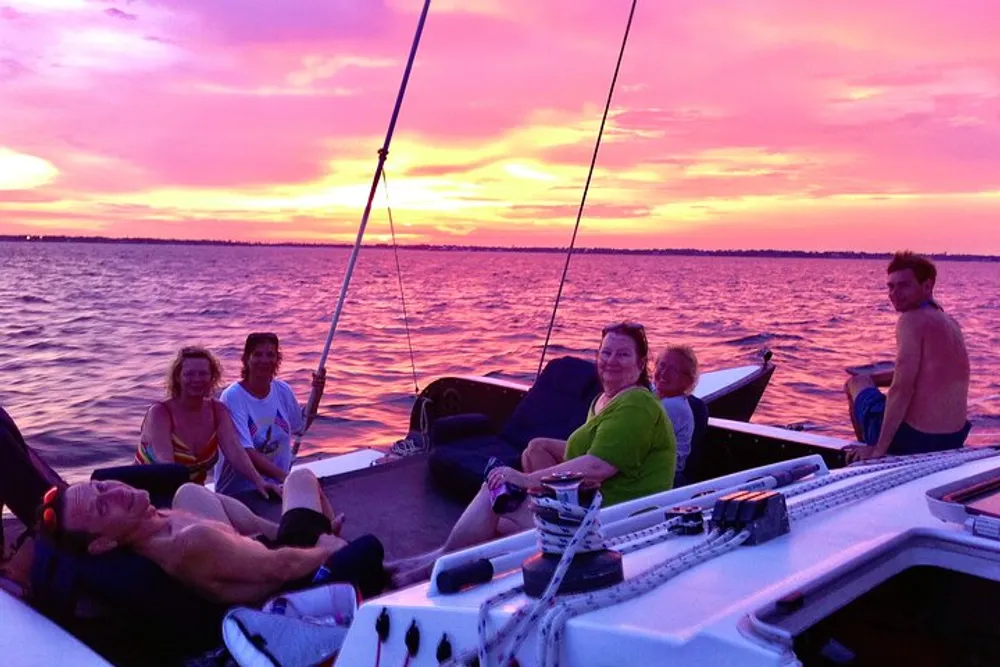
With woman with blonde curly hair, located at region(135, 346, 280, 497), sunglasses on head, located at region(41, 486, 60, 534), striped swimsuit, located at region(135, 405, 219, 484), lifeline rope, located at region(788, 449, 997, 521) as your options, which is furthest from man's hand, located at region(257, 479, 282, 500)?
lifeline rope, located at region(788, 449, 997, 521)

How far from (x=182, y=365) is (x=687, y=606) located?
137 inches

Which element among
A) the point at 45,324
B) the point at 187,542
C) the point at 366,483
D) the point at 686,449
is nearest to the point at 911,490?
the point at 686,449

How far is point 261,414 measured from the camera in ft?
16.9

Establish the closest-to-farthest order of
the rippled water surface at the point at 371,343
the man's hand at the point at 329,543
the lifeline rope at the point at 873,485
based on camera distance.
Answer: the lifeline rope at the point at 873,485 → the man's hand at the point at 329,543 → the rippled water surface at the point at 371,343

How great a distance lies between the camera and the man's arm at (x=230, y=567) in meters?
2.96

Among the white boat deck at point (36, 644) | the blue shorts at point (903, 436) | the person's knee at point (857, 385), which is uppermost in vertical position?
the person's knee at point (857, 385)

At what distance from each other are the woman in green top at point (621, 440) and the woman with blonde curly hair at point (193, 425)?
162 cm

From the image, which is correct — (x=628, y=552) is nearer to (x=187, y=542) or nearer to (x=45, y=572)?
(x=187, y=542)

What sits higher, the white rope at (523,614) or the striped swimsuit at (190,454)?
the white rope at (523,614)

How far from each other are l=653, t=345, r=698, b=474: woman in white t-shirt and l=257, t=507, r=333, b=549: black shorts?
1678mm

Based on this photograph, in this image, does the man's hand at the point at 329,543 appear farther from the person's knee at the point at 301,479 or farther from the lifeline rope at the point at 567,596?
the lifeline rope at the point at 567,596

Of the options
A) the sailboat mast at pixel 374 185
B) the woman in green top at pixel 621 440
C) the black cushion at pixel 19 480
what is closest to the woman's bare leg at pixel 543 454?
the woman in green top at pixel 621 440

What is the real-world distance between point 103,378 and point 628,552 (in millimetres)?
13328

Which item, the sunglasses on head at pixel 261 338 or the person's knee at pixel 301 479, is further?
the sunglasses on head at pixel 261 338
